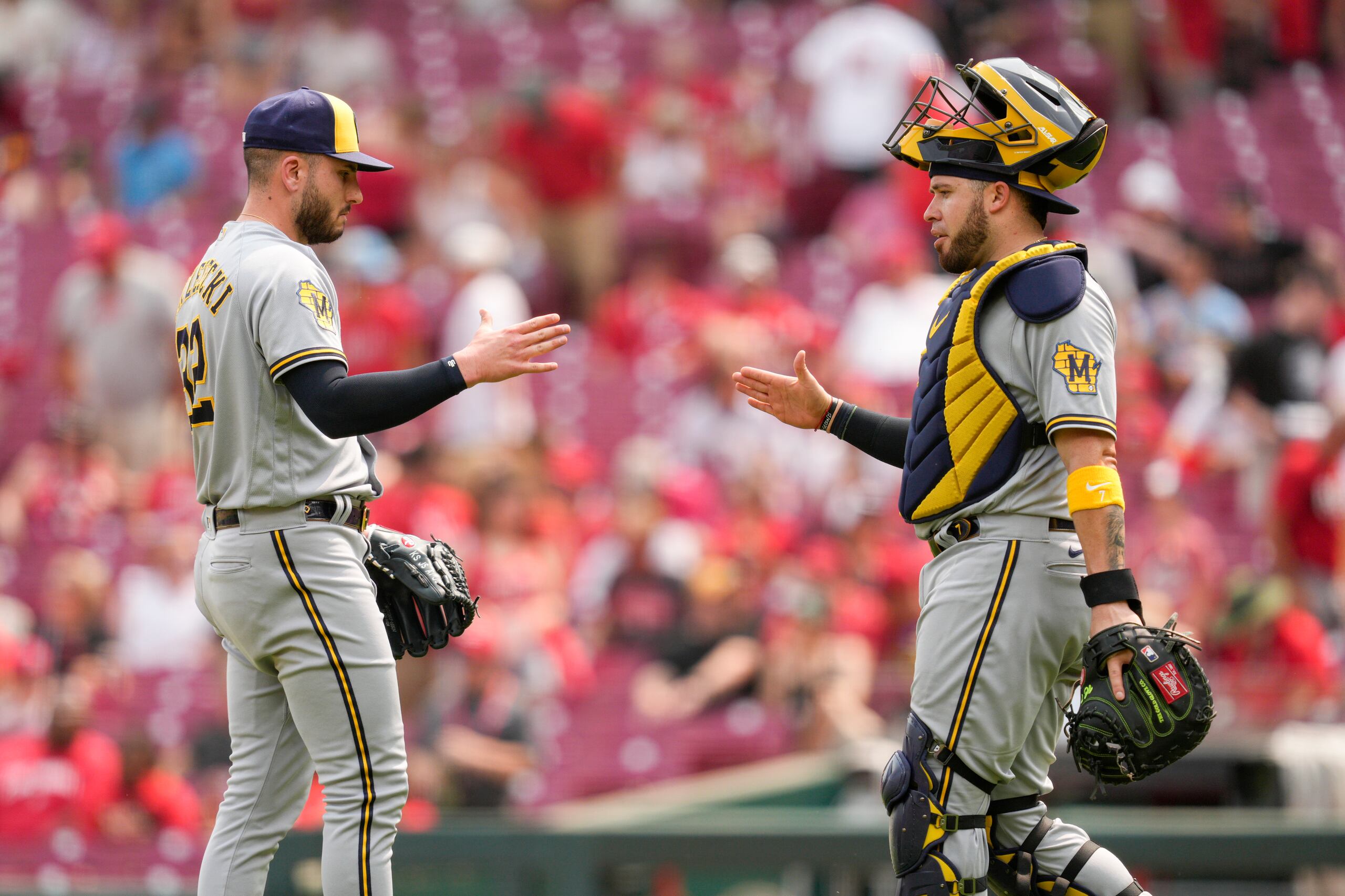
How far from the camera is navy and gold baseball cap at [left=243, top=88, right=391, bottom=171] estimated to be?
3.74m

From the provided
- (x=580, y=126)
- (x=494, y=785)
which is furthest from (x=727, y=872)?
(x=580, y=126)

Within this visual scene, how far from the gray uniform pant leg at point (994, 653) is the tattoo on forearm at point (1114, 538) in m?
0.23

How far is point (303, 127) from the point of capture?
3.74 meters

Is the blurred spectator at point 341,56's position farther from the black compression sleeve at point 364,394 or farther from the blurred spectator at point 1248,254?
the black compression sleeve at point 364,394

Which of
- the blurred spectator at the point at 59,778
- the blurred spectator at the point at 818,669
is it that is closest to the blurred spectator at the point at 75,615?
the blurred spectator at the point at 59,778

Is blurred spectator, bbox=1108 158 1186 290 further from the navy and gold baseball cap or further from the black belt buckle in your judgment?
the navy and gold baseball cap

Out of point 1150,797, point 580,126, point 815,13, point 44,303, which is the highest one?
point 815,13

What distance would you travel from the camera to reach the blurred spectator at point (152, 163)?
466 inches

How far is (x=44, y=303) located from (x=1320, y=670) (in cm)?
845

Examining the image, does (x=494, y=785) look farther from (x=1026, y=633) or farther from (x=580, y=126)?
(x=580, y=126)

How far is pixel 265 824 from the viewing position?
3760mm

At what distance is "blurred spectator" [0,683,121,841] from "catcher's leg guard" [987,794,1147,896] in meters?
4.77

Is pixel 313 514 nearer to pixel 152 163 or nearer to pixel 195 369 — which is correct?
pixel 195 369

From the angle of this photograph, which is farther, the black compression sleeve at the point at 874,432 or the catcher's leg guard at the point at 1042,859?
the black compression sleeve at the point at 874,432
